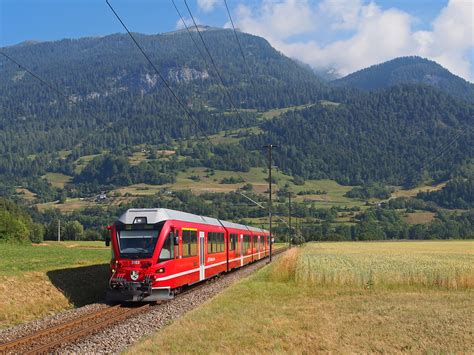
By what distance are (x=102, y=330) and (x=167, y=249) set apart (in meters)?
7.43

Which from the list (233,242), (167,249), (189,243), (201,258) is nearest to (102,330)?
(167,249)

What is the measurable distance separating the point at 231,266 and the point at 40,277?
61.0 ft

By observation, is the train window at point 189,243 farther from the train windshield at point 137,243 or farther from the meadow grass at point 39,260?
the meadow grass at point 39,260

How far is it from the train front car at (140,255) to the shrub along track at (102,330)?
0.60 meters

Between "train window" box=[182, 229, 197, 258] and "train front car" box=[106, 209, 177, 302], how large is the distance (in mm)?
2155

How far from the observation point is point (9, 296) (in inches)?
913

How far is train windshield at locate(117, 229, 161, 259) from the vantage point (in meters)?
25.2

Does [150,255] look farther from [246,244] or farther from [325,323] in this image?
[246,244]

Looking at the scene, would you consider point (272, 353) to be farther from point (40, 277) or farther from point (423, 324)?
point (40, 277)

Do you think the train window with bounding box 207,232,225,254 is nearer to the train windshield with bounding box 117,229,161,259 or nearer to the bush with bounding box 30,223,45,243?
the train windshield with bounding box 117,229,161,259

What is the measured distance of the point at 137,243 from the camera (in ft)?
83.8

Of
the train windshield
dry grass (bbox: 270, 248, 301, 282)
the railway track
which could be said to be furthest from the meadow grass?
dry grass (bbox: 270, 248, 301, 282)

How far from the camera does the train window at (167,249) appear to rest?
25438 mm

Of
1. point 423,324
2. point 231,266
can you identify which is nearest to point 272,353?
point 423,324
